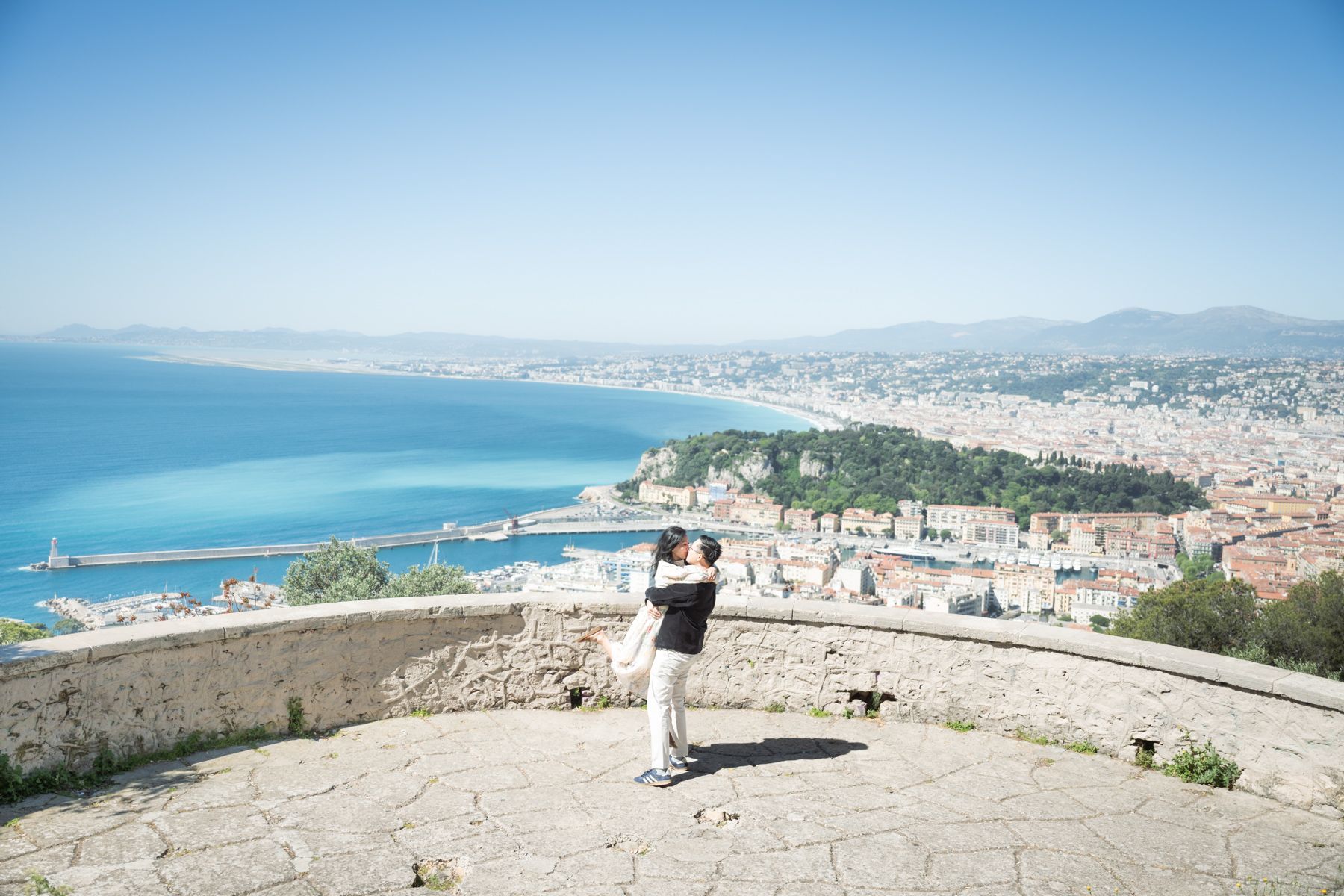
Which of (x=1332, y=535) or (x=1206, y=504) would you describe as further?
(x=1206, y=504)

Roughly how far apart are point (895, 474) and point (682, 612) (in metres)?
61.4

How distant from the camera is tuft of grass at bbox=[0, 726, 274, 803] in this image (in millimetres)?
3246

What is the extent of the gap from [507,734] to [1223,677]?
3.22m

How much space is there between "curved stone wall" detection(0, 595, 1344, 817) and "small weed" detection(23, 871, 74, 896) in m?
0.89

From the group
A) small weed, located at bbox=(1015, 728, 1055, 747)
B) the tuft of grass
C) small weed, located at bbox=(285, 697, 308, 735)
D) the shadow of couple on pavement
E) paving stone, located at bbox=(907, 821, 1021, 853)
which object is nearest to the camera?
paving stone, located at bbox=(907, 821, 1021, 853)

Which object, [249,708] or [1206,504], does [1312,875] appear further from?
[1206,504]

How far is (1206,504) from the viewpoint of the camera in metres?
47.6

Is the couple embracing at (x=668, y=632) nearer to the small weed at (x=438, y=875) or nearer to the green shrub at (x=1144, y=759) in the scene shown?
the small weed at (x=438, y=875)

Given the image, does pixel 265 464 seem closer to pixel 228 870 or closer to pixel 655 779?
pixel 655 779

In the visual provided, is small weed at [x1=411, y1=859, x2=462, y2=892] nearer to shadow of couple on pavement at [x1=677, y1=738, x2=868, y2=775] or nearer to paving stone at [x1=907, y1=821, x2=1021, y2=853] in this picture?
shadow of couple on pavement at [x1=677, y1=738, x2=868, y2=775]

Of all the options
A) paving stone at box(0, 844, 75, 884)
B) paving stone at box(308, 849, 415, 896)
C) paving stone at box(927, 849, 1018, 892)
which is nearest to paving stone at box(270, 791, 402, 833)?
paving stone at box(308, 849, 415, 896)

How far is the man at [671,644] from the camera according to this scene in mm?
3623

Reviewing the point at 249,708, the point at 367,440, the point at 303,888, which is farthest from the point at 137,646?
the point at 367,440

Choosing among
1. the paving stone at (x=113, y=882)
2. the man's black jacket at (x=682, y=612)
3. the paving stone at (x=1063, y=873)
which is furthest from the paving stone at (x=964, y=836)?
the paving stone at (x=113, y=882)
